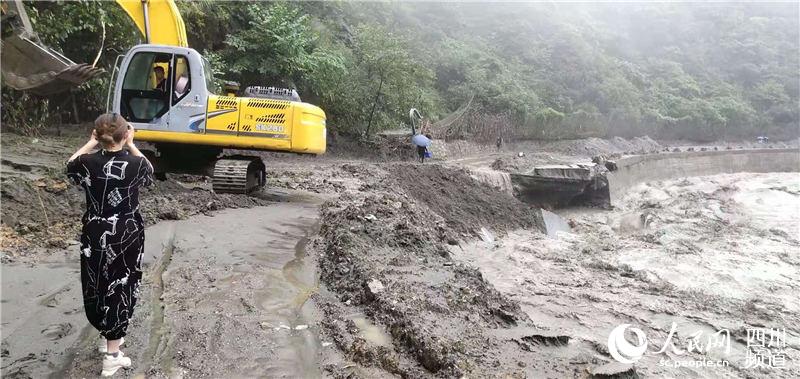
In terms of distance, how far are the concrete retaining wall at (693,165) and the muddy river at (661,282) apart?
186 inches

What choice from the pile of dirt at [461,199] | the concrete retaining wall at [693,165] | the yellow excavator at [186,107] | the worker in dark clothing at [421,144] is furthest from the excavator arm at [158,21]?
the concrete retaining wall at [693,165]

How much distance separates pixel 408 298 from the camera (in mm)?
4289

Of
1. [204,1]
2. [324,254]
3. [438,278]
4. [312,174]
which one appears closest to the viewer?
Answer: [438,278]

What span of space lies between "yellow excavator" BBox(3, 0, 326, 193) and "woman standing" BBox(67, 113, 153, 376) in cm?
500

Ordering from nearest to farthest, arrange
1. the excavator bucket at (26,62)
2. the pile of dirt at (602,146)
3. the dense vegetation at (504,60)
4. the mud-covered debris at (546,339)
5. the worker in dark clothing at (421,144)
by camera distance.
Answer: the mud-covered debris at (546,339) < the excavator bucket at (26,62) < the dense vegetation at (504,60) < the worker in dark clothing at (421,144) < the pile of dirt at (602,146)

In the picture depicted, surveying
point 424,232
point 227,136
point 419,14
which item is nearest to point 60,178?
point 227,136

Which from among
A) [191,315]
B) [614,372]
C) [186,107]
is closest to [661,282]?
[614,372]

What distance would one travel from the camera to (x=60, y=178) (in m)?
6.84

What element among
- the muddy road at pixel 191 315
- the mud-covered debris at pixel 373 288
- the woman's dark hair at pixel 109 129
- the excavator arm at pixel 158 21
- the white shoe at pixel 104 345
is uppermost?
the excavator arm at pixel 158 21

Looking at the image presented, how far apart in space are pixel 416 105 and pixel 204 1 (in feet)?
26.5

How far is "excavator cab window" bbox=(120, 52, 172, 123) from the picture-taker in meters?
7.67

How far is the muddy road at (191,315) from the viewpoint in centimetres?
313

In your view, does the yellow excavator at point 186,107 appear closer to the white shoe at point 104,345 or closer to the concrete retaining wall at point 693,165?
the white shoe at point 104,345

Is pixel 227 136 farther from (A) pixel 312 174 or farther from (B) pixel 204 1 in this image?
(B) pixel 204 1
